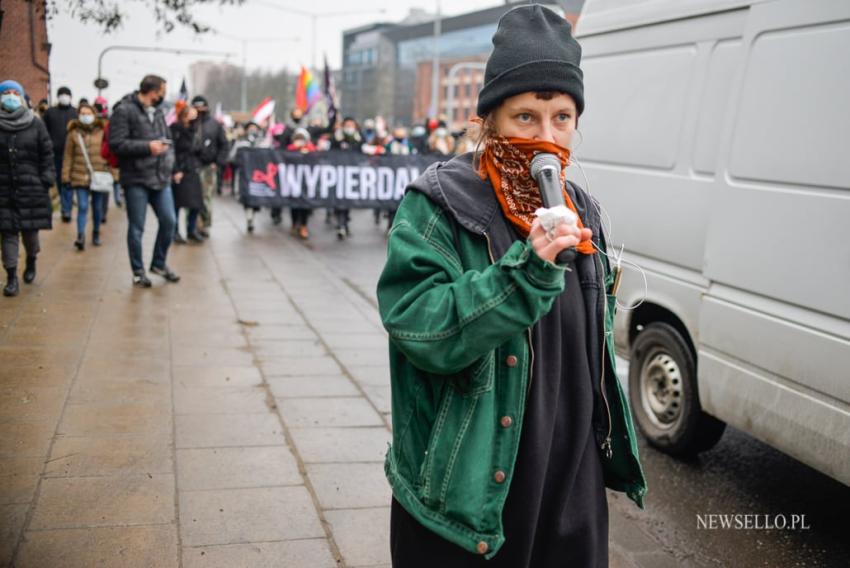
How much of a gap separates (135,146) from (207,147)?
4032 mm

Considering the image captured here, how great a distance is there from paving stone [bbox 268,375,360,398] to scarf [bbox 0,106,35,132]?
3.86 m

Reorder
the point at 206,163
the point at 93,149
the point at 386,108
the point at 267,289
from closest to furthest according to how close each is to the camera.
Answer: the point at 267,289
the point at 93,149
the point at 206,163
the point at 386,108

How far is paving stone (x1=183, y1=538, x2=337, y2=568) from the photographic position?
3418 mm

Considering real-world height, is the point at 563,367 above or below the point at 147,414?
above

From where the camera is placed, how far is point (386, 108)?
312ft

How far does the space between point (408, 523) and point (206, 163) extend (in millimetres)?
11471

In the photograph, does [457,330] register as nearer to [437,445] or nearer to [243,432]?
[437,445]

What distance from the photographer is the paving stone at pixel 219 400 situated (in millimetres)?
5270

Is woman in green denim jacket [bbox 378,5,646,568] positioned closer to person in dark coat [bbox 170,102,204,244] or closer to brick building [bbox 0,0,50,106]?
brick building [bbox 0,0,50,106]

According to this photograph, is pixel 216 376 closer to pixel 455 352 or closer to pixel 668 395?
pixel 668 395

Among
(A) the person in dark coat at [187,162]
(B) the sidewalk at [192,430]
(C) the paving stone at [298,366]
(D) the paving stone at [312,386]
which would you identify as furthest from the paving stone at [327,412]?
(A) the person in dark coat at [187,162]

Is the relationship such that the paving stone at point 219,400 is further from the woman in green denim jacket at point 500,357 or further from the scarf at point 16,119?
the scarf at point 16,119

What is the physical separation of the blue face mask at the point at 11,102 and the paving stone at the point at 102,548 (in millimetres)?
4959

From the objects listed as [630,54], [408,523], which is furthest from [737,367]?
[408,523]
